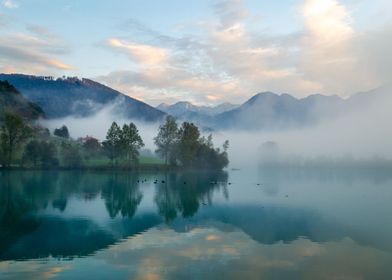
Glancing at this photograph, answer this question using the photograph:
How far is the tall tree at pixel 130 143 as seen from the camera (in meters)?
156

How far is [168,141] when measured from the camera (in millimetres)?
165875

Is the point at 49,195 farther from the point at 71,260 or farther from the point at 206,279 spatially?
the point at 206,279

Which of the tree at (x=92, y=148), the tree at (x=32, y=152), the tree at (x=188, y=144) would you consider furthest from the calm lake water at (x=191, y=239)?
the tree at (x=92, y=148)

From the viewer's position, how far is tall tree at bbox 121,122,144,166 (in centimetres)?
15575

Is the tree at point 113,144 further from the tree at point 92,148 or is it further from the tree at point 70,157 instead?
the tree at point 70,157

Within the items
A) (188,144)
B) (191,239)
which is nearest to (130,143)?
(188,144)

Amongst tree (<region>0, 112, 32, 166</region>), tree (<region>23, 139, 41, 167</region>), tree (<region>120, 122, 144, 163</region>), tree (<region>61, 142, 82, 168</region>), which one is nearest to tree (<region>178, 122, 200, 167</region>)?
tree (<region>120, 122, 144, 163</region>)

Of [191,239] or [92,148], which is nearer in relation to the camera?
[191,239]

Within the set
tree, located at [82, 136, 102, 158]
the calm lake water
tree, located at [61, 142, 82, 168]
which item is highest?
tree, located at [82, 136, 102, 158]

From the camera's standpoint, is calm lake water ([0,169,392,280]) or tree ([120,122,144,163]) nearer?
calm lake water ([0,169,392,280])

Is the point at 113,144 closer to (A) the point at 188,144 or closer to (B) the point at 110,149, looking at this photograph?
(B) the point at 110,149

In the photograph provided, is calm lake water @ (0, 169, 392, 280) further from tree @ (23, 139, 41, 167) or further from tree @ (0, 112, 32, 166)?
tree @ (23, 139, 41, 167)

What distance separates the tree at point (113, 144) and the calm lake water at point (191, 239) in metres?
96.0

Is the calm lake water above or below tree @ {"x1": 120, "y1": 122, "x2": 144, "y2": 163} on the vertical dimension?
below
